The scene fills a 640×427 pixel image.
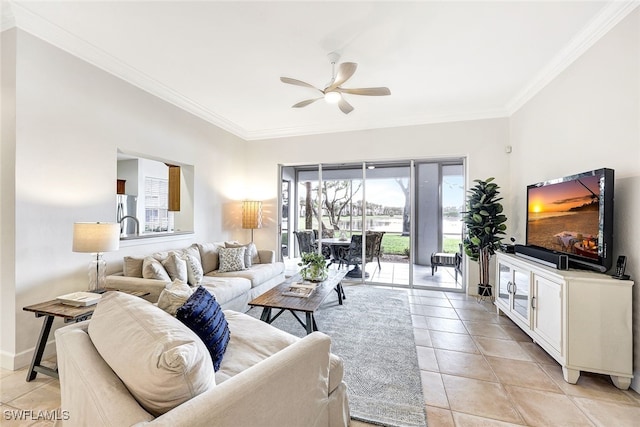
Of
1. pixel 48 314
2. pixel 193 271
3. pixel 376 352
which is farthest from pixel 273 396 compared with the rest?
pixel 193 271

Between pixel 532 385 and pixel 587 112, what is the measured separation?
2.44 meters

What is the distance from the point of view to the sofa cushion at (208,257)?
3.82 m

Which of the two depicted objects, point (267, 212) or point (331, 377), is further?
point (267, 212)

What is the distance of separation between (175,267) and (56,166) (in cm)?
141

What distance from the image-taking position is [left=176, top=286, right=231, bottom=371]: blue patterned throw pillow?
139 cm

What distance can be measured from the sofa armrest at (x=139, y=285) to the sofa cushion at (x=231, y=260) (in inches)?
46.6

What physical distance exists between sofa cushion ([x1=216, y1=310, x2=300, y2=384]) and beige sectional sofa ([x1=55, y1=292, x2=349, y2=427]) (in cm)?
5

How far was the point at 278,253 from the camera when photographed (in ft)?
18.2

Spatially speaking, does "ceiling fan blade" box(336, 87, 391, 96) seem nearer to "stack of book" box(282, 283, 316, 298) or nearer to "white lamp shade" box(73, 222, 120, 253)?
"stack of book" box(282, 283, 316, 298)

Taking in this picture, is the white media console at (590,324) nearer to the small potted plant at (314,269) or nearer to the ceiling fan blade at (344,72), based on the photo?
the small potted plant at (314,269)

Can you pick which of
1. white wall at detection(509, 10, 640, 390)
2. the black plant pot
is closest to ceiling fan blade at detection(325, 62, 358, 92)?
white wall at detection(509, 10, 640, 390)

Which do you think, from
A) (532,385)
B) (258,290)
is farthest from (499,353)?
(258,290)

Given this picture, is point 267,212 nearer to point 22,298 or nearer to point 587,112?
point 22,298

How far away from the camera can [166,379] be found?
35.1 inches
